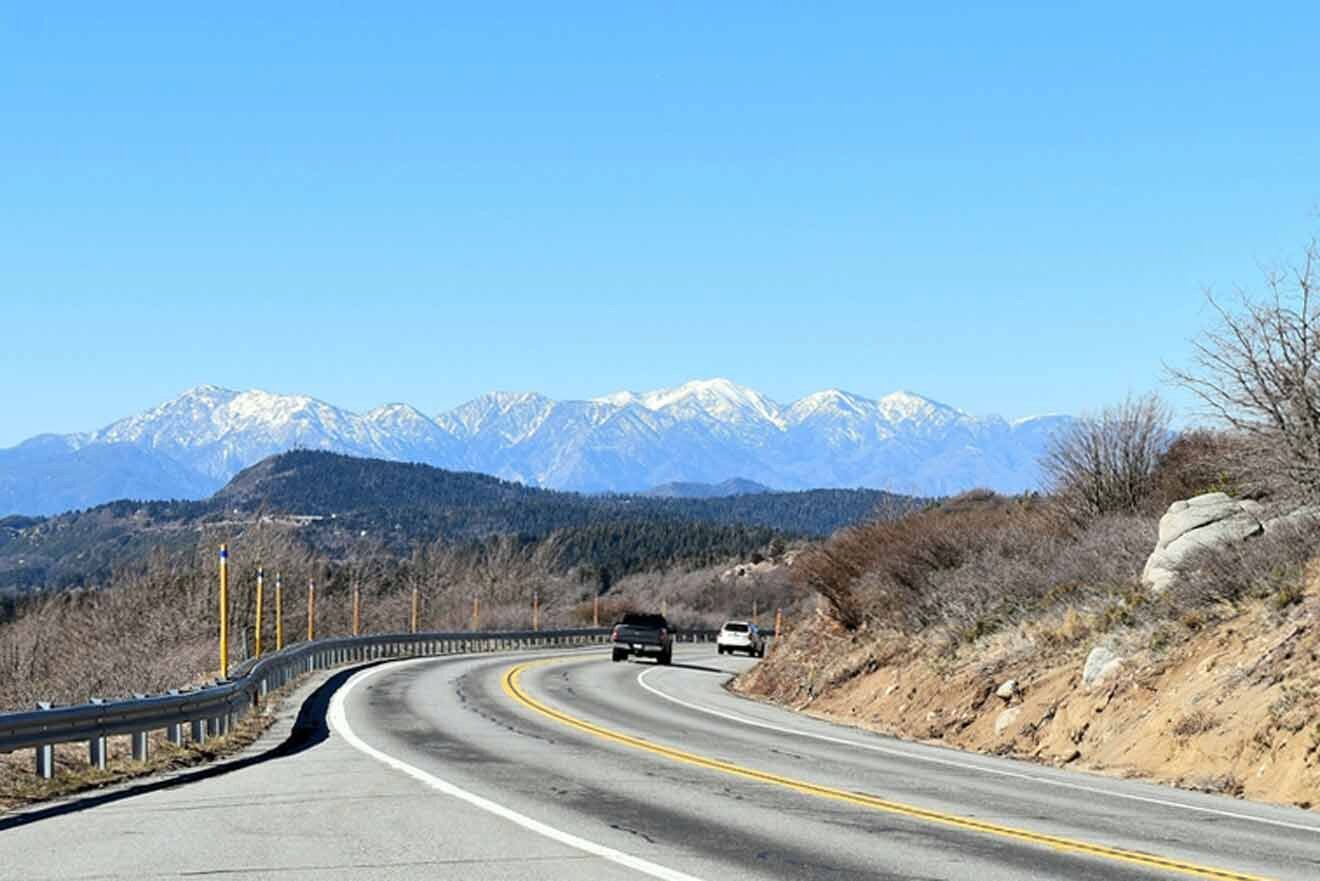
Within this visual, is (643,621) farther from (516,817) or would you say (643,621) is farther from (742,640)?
(516,817)

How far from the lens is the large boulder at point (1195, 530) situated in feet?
85.2

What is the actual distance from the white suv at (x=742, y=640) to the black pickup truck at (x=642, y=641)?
11.3 m

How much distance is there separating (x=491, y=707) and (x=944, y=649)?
8.57 meters

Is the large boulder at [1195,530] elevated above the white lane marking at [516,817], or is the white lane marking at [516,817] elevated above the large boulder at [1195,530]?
the large boulder at [1195,530]

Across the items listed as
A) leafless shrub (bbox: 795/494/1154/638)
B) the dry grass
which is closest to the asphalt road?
the dry grass

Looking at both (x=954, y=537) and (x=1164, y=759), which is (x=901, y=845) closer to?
(x=1164, y=759)

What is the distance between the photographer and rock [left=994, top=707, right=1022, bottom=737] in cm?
2425

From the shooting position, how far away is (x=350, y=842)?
38.9 ft

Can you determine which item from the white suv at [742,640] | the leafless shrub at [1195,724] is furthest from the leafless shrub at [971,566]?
the white suv at [742,640]

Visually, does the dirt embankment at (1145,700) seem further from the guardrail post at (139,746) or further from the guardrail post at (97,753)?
the guardrail post at (97,753)

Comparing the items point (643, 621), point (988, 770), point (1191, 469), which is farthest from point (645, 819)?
point (643, 621)

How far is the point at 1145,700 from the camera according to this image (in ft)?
71.0

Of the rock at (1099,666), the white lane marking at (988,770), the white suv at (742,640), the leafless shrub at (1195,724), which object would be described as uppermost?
the rock at (1099,666)

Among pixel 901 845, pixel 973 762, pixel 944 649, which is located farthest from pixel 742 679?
pixel 901 845
